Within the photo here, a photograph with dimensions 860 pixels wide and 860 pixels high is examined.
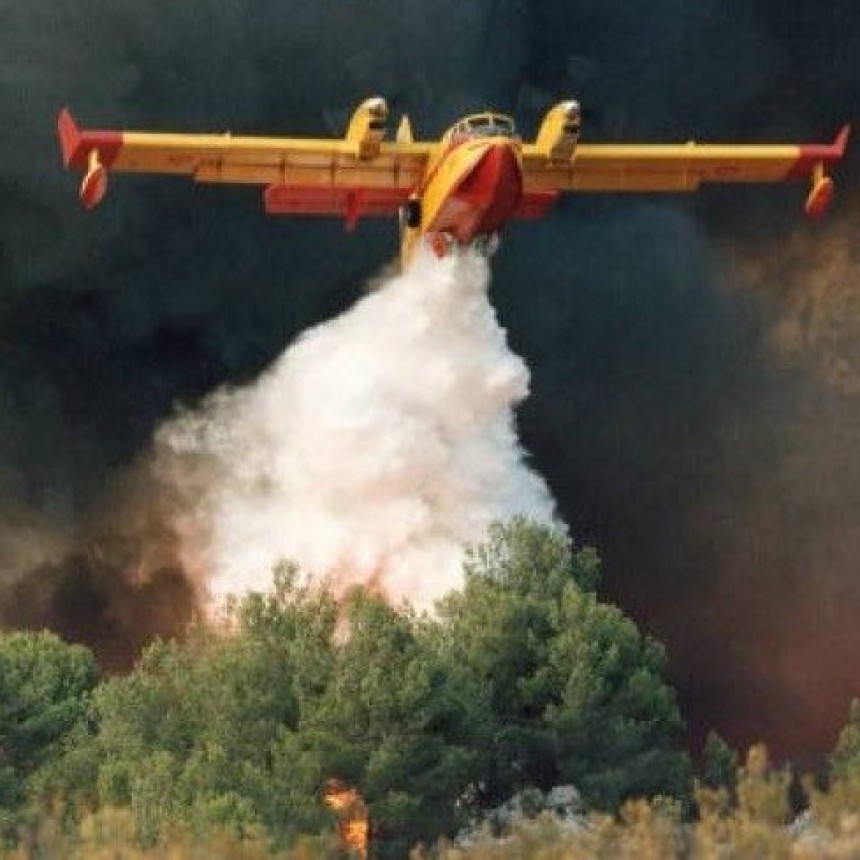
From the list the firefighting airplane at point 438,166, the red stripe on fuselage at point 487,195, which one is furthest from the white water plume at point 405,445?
the red stripe on fuselage at point 487,195

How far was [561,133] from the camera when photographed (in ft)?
185

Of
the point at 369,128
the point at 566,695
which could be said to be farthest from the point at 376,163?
the point at 566,695

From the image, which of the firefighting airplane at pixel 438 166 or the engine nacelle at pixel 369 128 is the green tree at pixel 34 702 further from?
the engine nacelle at pixel 369 128

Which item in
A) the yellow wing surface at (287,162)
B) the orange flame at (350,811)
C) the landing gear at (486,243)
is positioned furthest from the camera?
the landing gear at (486,243)

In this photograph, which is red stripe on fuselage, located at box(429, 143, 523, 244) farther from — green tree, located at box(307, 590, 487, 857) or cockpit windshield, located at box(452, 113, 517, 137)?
green tree, located at box(307, 590, 487, 857)

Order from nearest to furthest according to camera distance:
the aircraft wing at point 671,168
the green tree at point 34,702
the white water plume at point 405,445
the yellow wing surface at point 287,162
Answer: the green tree at point 34,702 < the yellow wing surface at point 287,162 < the aircraft wing at point 671,168 < the white water plume at point 405,445

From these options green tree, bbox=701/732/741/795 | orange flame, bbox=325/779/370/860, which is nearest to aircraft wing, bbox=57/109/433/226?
orange flame, bbox=325/779/370/860

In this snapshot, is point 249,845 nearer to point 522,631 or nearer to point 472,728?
→ point 472,728

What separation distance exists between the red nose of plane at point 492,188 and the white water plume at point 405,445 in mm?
7698

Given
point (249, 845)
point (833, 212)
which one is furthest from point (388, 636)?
point (833, 212)

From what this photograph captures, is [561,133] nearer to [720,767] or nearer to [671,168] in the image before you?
[671,168]

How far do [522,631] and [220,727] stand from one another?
1013 cm

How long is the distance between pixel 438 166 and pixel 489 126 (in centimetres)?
276

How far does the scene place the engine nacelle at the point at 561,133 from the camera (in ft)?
182
